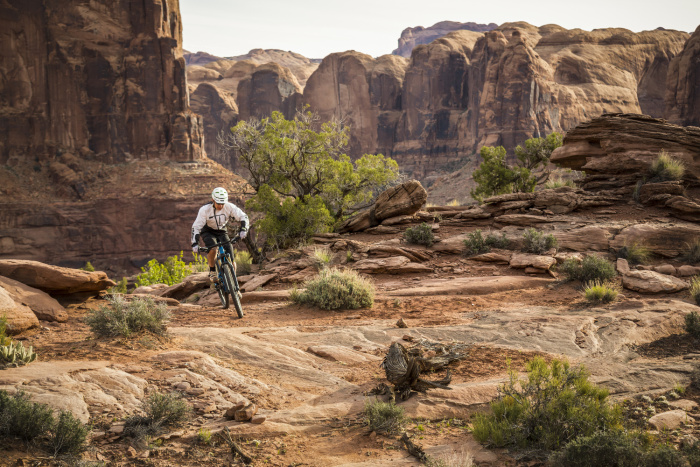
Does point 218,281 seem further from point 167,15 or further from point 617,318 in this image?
point 167,15

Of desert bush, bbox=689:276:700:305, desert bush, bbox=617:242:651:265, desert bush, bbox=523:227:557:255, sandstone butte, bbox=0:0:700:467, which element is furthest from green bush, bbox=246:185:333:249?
desert bush, bbox=689:276:700:305

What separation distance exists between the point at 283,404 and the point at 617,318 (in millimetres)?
5624

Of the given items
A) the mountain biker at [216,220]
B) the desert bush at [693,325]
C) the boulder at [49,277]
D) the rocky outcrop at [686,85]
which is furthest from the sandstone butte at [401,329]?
the rocky outcrop at [686,85]

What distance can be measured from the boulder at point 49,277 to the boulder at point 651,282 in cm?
1033

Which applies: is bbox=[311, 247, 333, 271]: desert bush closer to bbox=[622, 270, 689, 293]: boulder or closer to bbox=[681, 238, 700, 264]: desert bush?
bbox=[622, 270, 689, 293]: boulder

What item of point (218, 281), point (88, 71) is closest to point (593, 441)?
point (218, 281)

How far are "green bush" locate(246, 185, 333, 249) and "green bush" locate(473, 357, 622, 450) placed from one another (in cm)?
1374

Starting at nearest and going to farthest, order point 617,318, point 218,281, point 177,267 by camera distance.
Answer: point 617,318, point 218,281, point 177,267

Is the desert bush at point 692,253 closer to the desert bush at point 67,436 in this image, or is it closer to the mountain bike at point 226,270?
the mountain bike at point 226,270

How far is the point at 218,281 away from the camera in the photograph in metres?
8.73

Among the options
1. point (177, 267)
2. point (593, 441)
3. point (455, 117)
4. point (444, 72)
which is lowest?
point (177, 267)

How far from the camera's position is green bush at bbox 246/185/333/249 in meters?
18.1

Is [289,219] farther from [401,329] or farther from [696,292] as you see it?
[696,292]

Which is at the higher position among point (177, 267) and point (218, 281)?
point (218, 281)
